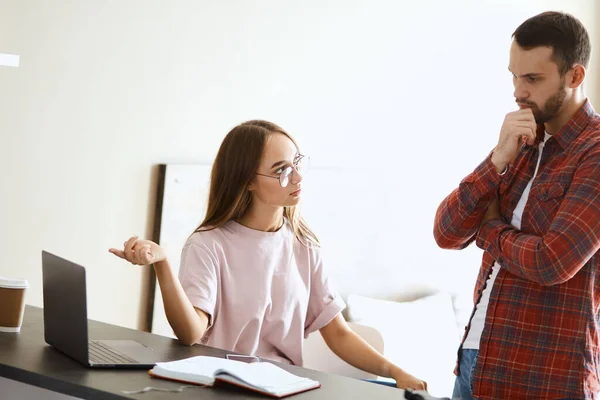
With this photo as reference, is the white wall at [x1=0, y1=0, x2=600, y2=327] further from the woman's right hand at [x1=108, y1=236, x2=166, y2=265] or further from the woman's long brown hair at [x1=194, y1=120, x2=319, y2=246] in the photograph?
the woman's right hand at [x1=108, y1=236, x2=166, y2=265]

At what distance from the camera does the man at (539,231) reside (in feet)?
6.28

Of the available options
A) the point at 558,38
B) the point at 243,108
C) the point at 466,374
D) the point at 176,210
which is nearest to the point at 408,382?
the point at 466,374

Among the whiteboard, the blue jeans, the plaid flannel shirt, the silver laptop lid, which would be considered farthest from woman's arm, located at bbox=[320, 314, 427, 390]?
the whiteboard

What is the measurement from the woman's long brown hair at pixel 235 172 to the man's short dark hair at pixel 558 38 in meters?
0.70

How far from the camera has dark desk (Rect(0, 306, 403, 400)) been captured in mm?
1594

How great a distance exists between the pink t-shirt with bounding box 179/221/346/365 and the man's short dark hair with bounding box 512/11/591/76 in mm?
819

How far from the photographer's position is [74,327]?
1774mm

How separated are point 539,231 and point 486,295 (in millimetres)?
193

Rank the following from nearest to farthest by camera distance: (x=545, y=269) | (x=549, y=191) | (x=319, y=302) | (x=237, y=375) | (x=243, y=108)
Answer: (x=237, y=375), (x=545, y=269), (x=549, y=191), (x=319, y=302), (x=243, y=108)

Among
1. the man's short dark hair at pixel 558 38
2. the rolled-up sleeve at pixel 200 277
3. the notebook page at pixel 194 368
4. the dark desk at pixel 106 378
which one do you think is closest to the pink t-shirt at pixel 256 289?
the rolled-up sleeve at pixel 200 277

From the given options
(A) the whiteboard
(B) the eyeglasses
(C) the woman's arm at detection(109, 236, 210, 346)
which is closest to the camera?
(C) the woman's arm at detection(109, 236, 210, 346)

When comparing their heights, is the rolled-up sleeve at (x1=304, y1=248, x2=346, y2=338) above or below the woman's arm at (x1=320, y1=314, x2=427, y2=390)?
above

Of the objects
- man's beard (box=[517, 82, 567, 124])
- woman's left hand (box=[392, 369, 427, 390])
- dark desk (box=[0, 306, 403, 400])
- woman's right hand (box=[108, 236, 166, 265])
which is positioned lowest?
woman's left hand (box=[392, 369, 427, 390])

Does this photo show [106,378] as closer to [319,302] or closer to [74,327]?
[74,327]
